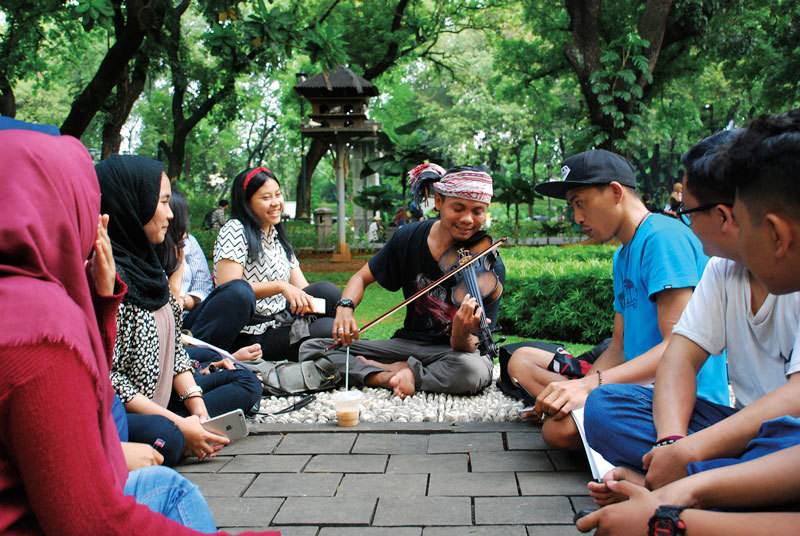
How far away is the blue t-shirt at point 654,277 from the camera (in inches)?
112

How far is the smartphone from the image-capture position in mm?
3357

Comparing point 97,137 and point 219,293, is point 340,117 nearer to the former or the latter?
point 219,293

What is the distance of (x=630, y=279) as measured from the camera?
123 inches

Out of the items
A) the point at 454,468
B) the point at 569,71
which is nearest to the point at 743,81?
the point at 569,71

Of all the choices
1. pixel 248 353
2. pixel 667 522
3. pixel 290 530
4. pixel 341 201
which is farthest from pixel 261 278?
pixel 341 201

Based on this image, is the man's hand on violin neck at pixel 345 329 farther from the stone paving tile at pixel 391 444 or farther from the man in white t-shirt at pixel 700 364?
Answer: the man in white t-shirt at pixel 700 364

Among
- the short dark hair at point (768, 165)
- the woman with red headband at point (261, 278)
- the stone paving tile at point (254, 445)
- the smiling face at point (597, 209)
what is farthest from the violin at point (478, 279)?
the short dark hair at point (768, 165)

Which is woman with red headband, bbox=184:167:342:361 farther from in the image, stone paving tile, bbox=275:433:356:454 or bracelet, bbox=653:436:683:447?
bracelet, bbox=653:436:683:447

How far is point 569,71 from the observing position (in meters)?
16.2

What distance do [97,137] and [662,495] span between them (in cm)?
3586

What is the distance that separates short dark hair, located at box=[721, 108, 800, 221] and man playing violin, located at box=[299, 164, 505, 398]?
2.20 m

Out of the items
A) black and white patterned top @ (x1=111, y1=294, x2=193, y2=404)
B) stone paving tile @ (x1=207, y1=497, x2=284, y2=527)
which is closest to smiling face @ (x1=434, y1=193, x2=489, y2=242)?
black and white patterned top @ (x1=111, y1=294, x2=193, y2=404)

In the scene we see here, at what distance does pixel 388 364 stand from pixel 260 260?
1.33 metres

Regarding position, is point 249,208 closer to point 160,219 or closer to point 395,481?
point 160,219
